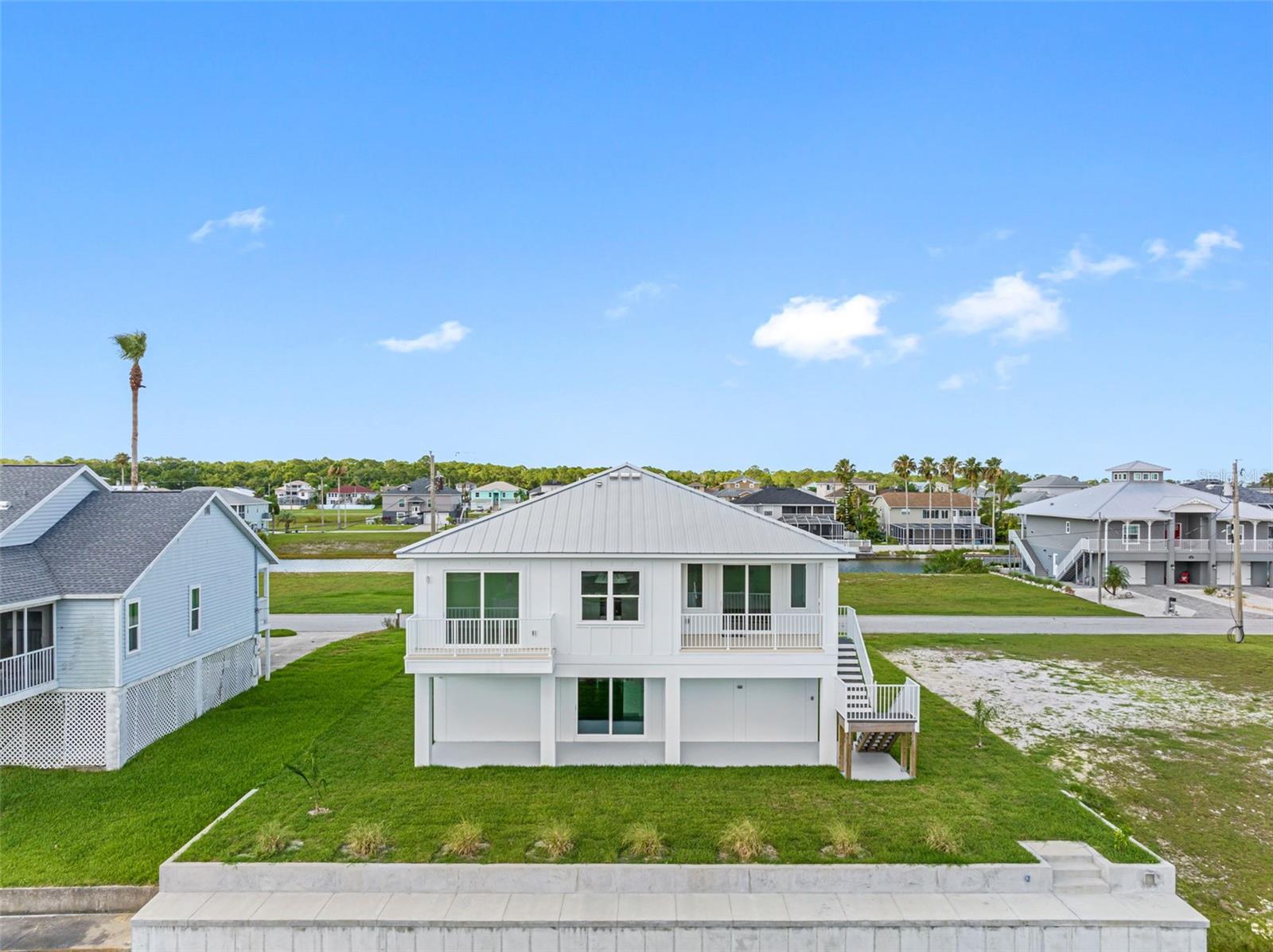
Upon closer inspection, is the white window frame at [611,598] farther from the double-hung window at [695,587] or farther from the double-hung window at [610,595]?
the double-hung window at [695,587]

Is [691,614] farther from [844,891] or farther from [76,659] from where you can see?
[76,659]

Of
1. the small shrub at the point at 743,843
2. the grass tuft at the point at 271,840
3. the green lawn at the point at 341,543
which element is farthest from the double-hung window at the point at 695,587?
the green lawn at the point at 341,543

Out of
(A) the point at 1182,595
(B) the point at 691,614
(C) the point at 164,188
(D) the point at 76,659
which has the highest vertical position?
(C) the point at 164,188

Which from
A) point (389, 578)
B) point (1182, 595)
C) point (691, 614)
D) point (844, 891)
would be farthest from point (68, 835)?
point (1182, 595)

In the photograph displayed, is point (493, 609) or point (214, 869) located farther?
point (493, 609)

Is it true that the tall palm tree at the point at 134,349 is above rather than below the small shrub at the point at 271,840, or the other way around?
above

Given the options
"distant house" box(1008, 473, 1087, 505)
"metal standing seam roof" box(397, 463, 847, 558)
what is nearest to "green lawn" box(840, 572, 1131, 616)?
"metal standing seam roof" box(397, 463, 847, 558)
